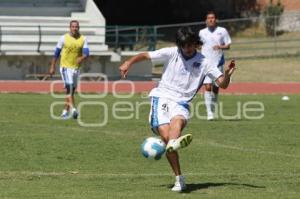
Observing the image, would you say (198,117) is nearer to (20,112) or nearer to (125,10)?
(20,112)

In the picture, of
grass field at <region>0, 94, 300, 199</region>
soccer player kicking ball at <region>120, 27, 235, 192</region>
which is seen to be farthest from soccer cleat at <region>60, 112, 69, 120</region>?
soccer player kicking ball at <region>120, 27, 235, 192</region>

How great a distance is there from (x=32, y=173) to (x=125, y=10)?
39.3 meters

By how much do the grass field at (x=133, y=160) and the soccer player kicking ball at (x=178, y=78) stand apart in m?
0.80

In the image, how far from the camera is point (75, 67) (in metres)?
21.2

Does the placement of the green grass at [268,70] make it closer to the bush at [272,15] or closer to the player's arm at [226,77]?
the bush at [272,15]

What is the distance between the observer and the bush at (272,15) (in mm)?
44594

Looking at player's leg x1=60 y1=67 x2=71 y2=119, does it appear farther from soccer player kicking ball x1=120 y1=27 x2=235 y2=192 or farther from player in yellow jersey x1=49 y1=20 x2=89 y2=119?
soccer player kicking ball x1=120 y1=27 x2=235 y2=192

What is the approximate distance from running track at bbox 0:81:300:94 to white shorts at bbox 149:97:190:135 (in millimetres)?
19025

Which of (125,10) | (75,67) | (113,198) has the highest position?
(125,10)

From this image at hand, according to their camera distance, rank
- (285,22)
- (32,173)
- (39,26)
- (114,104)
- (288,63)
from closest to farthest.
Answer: (32,173), (114,104), (39,26), (288,63), (285,22)

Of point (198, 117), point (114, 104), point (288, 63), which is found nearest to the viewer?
point (198, 117)

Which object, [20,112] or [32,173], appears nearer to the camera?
[32,173]

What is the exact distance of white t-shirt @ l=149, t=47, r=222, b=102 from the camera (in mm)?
10953

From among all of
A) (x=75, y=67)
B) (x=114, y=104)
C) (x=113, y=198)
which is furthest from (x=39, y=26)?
(x=113, y=198)
